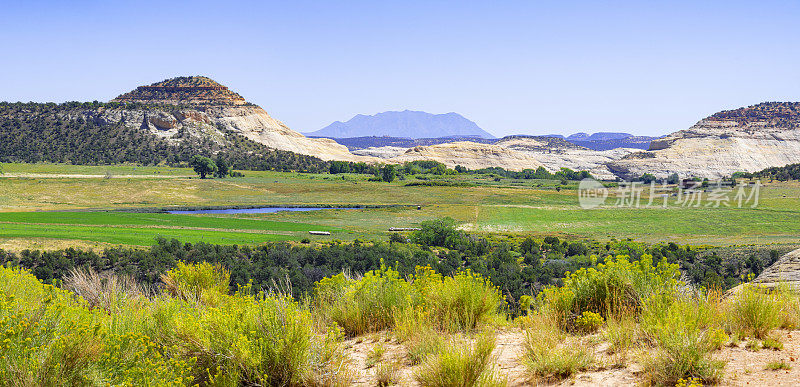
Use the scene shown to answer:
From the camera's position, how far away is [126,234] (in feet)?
164

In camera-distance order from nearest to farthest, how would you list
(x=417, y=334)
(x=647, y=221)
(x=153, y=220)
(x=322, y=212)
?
(x=417, y=334)
(x=153, y=220)
(x=647, y=221)
(x=322, y=212)

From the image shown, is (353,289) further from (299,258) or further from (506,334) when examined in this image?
(299,258)

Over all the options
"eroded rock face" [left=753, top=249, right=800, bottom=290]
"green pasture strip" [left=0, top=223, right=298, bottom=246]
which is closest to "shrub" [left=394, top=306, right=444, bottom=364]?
"eroded rock face" [left=753, top=249, right=800, bottom=290]

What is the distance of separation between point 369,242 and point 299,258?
641 inches

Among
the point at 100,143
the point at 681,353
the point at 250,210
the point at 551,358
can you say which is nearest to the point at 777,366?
the point at 681,353

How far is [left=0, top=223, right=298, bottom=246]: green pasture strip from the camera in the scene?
148 ft

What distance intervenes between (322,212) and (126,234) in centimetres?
3426

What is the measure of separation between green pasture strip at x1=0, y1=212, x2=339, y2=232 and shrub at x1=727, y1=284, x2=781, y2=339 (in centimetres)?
5719

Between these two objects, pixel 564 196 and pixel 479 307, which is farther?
pixel 564 196

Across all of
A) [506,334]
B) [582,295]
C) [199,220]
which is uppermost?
[582,295]

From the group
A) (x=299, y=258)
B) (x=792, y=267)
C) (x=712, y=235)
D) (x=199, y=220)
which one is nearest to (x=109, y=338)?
(x=792, y=267)

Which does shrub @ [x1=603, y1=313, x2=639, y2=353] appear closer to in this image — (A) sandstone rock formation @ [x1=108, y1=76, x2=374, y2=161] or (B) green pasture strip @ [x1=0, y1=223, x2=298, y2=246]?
(B) green pasture strip @ [x1=0, y1=223, x2=298, y2=246]

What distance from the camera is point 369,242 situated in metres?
54.8

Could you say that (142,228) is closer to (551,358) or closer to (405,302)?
(405,302)
